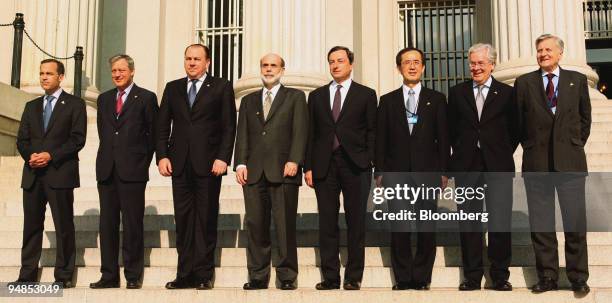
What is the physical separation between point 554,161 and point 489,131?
21.5 inches

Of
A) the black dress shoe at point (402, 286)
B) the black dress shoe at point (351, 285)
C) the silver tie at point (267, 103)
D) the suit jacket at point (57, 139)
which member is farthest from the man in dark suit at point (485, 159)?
the suit jacket at point (57, 139)

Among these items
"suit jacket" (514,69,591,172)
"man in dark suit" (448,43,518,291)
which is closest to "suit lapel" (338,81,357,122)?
"man in dark suit" (448,43,518,291)

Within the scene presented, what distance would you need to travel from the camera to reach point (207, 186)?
5391 millimetres

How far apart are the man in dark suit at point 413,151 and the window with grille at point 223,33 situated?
25.5 ft

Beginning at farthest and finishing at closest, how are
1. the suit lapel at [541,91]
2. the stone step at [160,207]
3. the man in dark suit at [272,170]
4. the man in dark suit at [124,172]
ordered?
the stone step at [160,207], the man in dark suit at [124,172], the man in dark suit at [272,170], the suit lapel at [541,91]

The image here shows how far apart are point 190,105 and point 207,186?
0.70m

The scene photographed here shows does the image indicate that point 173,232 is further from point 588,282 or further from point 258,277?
point 588,282

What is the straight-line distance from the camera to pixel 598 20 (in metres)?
16.5

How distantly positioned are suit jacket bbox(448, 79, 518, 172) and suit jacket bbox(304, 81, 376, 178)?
69 centimetres

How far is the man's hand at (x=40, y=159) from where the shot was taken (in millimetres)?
5559

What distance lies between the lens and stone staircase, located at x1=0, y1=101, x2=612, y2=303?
497 cm

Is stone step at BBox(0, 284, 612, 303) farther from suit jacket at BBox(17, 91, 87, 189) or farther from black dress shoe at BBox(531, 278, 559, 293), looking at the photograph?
suit jacket at BBox(17, 91, 87, 189)

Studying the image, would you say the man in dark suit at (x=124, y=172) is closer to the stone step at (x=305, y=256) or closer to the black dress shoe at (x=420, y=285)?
the stone step at (x=305, y=256)

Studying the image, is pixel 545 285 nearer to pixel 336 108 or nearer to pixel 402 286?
pixel 402 286
